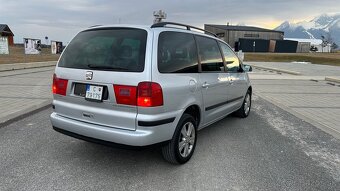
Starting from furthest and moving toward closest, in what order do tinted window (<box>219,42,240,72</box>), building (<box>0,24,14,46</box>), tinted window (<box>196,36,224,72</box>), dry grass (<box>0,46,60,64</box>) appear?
building (<box>0,24,14,46</box>)
dry grass (<box>0,46,60,64</box>)
tinted window (<box>219,42,240,72</box>)
tinted window (<box>196,36,224,72</box>)

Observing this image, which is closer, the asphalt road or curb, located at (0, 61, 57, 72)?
the asphalt road

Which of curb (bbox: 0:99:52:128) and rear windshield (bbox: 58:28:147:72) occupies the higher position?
rear windshield (bbox: 58:28:147:72)

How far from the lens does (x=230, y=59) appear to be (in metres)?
5.58

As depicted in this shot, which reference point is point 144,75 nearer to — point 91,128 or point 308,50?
point 91,128

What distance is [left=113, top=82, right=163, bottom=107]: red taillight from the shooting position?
11.1 ft

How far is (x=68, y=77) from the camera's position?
3.86 meters

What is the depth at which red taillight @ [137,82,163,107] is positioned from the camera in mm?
3369

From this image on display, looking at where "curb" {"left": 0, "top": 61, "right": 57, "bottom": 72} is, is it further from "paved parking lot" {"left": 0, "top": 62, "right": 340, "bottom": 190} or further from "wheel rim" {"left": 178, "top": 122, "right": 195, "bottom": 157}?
"wheel rim" {"left": 178, "top": 122, "right": 195, "bottom": 157}

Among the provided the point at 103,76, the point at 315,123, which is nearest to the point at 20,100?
the point at 103,76

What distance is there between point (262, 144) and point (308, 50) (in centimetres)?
8865

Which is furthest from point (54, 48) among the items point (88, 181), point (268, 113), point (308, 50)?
point (308, 50)

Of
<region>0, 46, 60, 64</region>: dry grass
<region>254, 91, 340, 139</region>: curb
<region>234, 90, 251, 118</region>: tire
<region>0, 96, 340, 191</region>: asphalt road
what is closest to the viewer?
<region>0, 96, 340, 191</region>: asphalt road

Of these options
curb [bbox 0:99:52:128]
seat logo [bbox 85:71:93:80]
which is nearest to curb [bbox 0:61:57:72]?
curb [bbox 0:99:52:128]

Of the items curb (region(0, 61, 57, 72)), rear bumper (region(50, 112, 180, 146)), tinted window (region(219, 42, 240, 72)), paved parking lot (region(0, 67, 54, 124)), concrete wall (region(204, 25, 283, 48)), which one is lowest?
paved parking lot (region(0, 67, 54, 124))
